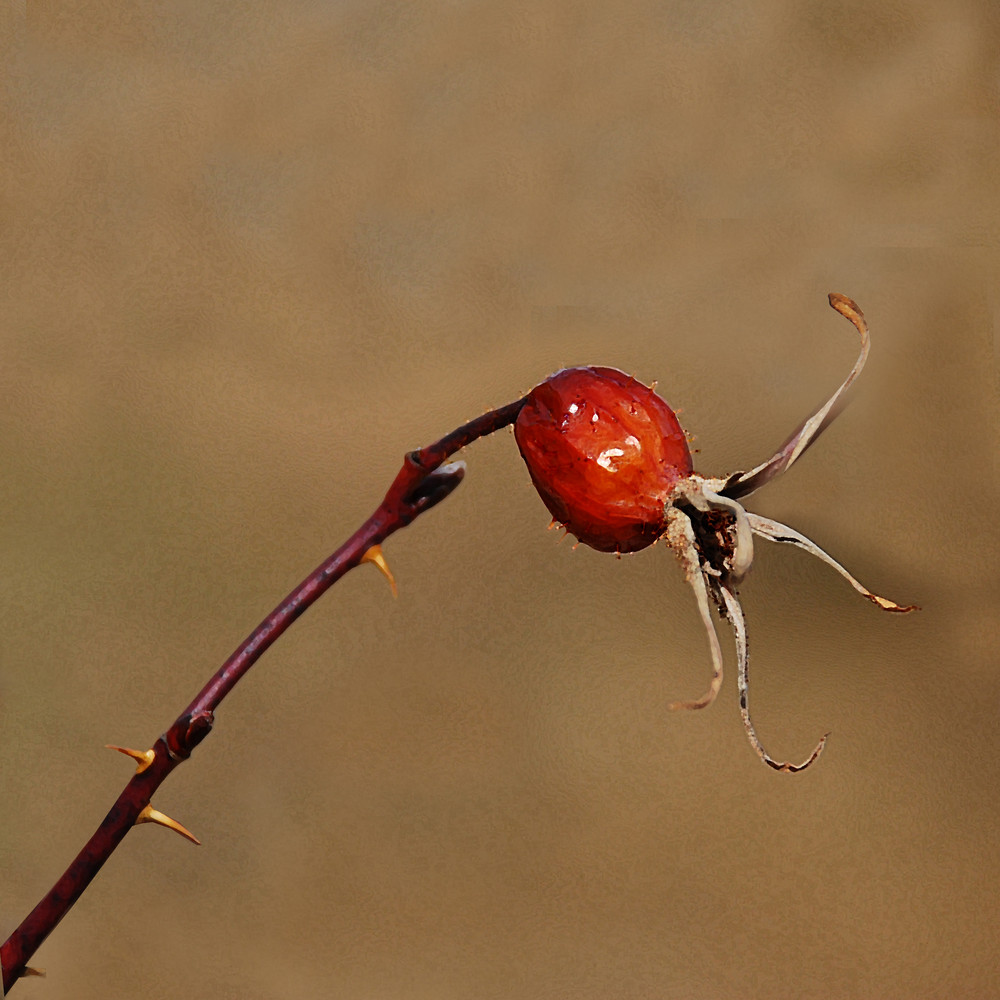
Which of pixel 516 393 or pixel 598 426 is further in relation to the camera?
pixel 516 393

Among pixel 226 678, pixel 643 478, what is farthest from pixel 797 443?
pixel 226 678

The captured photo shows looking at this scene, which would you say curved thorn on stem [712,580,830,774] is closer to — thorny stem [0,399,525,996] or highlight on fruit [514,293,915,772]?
highlight on fruit [514,293,915,772]

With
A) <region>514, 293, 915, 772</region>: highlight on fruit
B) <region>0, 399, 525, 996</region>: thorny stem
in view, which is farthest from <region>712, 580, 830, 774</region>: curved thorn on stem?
<region>0, 399, 525, 996</region>: thorny stem

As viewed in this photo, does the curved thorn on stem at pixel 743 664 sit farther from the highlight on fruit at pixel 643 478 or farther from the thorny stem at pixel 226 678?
the thorny stem at pixel 226 678

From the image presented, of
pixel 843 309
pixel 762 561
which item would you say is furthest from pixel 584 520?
pixel 762 561

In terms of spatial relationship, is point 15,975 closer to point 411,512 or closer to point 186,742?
point 186,742

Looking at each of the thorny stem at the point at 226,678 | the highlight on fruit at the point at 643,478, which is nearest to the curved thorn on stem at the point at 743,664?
the highlight on fruit at the point at 643,478

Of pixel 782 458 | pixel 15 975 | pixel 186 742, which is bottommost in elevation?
pixel 15 975
